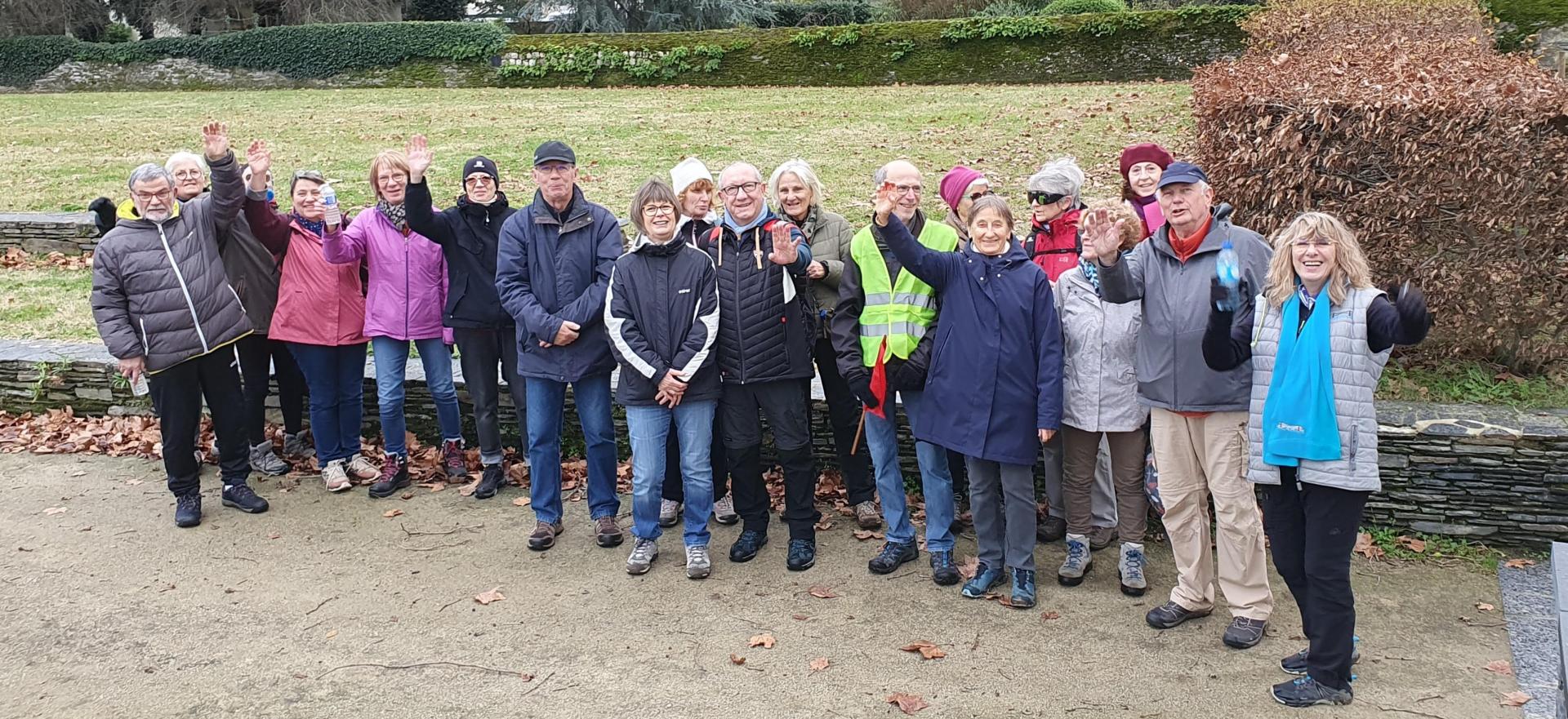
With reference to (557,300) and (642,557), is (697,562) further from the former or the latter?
(557,300)

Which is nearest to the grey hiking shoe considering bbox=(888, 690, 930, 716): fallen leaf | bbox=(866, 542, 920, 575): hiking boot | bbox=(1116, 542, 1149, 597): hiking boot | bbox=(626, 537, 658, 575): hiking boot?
bbox=(1116, 542, 1149, 597): hiking boot

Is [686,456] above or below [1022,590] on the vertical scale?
above

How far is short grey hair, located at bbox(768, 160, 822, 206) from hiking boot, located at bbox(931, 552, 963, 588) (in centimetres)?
181

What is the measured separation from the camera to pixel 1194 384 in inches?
183

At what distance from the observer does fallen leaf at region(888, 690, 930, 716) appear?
4359mm

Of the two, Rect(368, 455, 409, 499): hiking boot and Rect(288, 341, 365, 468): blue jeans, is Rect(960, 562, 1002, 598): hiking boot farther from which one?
Rect(288, 341, 365, 468): blue jeans

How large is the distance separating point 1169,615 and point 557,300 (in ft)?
10.6

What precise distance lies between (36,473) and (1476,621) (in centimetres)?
795

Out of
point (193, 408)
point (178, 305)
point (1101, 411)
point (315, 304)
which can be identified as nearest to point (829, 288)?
point (1101, 411)

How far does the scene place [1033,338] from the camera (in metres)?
5.08

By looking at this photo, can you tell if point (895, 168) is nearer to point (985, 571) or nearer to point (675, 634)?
point (985, 571)

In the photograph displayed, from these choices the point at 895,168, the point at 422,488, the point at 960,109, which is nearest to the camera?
the point at 895,168

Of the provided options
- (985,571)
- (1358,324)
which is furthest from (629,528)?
(1358,324)

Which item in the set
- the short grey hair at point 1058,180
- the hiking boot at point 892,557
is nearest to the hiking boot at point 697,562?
the hiking boot at point 892,557
